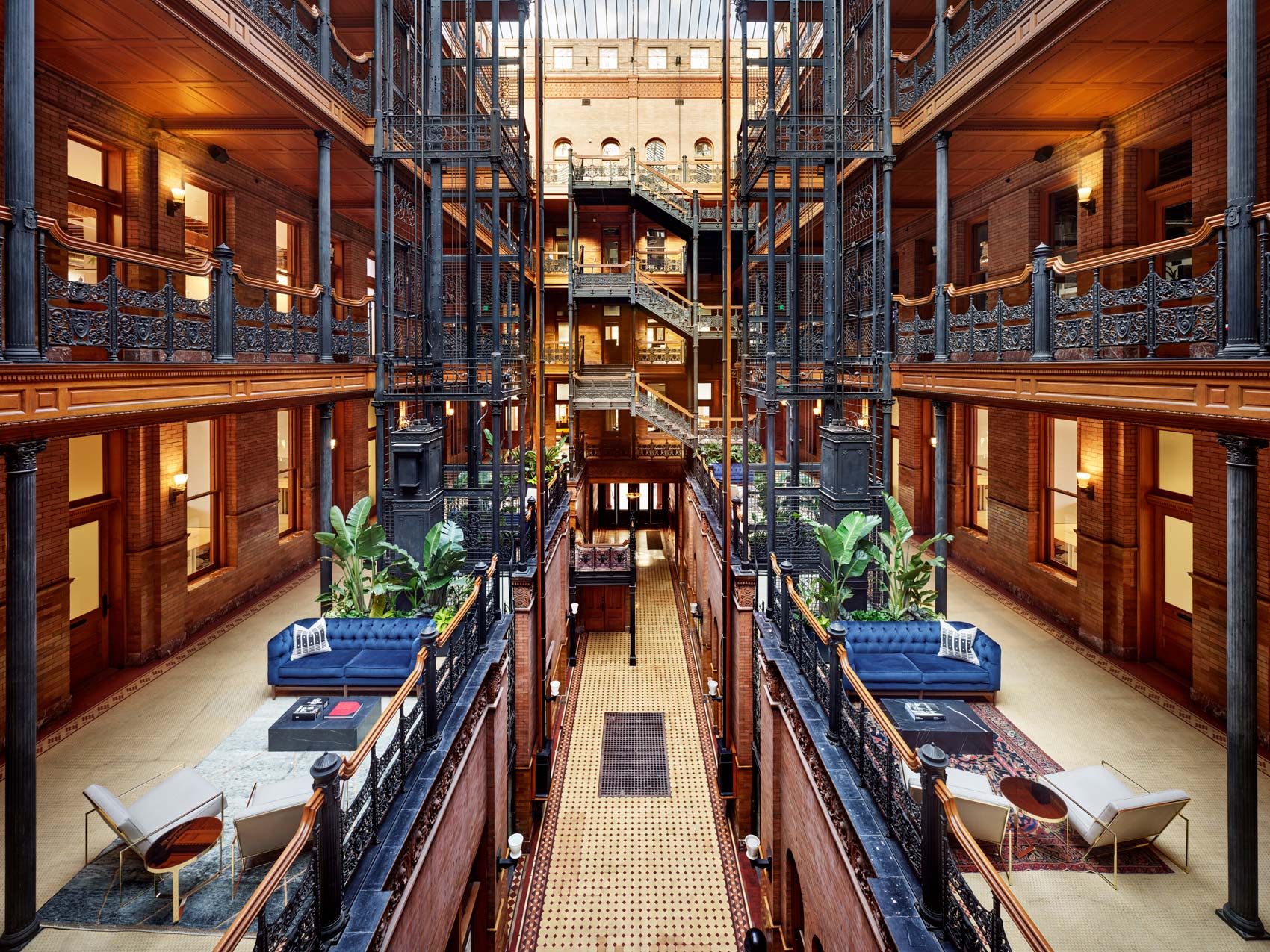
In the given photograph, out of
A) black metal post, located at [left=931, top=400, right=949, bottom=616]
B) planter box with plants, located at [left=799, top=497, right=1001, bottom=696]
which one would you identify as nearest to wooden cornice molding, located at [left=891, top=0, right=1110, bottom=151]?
black metal post, located at [left=931, top=400, right=949, bottom=616]

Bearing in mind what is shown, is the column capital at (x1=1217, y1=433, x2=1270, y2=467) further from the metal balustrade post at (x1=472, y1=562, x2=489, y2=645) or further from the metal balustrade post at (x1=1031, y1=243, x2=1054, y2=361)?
the metal balustrade post at (x1=472, y1=562, x2=489, y2=645)

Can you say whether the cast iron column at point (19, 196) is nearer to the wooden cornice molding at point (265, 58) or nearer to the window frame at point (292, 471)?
the wooden cornice molding at point (265, 58)

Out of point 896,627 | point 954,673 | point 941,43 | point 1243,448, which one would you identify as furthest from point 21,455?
point 941,43

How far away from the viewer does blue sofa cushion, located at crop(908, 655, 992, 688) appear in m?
8.95

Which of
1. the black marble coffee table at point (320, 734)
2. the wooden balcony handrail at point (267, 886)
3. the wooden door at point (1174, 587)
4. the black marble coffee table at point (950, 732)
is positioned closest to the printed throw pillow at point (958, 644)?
the black marble coffee table at point (950, 732)

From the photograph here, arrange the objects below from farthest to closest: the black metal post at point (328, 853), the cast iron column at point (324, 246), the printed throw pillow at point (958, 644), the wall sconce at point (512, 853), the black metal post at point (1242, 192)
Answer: the cast iron column at point (324, 246) → the printed throw pillow at point (958, 644) → the wall sconce at point (512, 853) → the black metal post at point (1242, 192) → the black metal post at point (328, 853)

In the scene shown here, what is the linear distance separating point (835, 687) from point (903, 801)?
1752 mm

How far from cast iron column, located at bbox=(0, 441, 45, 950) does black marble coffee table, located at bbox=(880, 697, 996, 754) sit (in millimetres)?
7197

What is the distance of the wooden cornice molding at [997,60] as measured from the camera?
794 centimetres

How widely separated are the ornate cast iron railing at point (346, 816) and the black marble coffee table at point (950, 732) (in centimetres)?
463

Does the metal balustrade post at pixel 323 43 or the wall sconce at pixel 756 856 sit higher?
the metal balustrade post at pixel 323 43

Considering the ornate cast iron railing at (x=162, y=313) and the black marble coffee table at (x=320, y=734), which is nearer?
the ornate cast iron railing at (x=162, y=313)

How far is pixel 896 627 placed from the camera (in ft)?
31.1

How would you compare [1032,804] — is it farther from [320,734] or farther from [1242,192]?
[320,734]
